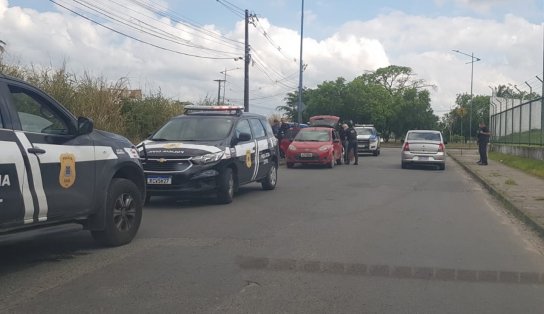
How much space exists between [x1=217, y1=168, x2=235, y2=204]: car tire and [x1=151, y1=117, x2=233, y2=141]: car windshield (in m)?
0.77

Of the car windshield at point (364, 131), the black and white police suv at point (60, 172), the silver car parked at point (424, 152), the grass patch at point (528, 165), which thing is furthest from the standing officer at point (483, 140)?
the black and white police suv at point (60, 172)

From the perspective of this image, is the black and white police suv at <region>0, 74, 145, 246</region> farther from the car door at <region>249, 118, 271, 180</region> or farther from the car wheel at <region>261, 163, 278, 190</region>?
the car wheel at <region>261, 163, 278, 190</region>

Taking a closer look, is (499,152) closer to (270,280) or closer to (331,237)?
(331,237)

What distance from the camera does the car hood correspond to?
36.5 feet

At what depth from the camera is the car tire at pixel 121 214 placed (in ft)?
24.5

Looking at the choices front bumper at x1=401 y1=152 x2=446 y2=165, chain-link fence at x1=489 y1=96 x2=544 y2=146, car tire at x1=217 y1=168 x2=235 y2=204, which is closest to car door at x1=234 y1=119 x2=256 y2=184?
car tire at x1=217 y1=168 x2=235 y2=204

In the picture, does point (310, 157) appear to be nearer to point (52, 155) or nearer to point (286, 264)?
point (286, 264)

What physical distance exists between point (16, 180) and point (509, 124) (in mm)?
29481

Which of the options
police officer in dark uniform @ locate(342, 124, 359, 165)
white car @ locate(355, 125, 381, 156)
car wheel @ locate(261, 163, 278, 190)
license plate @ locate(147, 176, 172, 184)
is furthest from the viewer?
white car @ locate(355, 125, 381, 156)

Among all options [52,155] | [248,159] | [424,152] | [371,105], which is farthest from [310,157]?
[371,105]

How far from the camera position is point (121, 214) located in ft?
25.6

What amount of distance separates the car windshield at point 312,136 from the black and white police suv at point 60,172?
15.9 m

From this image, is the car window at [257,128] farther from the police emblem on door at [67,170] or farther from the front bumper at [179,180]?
the police emblem on door at [67,170]

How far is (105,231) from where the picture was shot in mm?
7445
